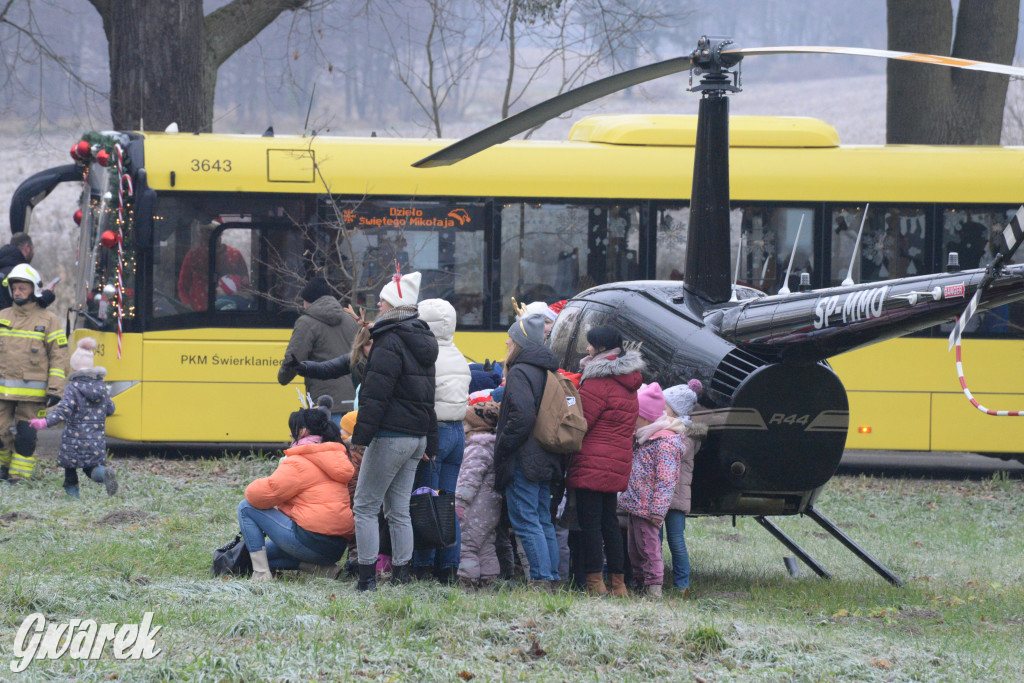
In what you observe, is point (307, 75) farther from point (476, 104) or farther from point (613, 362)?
point (613, 362)

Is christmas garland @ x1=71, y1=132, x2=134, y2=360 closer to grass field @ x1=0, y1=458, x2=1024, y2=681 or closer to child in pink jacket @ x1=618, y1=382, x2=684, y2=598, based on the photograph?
grass field @ x1=0, y1=458, x2=1024, y2=681

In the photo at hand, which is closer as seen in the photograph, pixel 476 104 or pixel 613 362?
pixel 613 362

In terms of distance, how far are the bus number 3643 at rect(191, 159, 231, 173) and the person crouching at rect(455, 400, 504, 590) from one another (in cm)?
628

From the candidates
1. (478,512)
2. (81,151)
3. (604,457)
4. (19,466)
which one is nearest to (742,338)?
(604,457)

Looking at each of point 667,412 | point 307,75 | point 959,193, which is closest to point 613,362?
point 667,412

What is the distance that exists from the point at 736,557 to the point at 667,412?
7.66 ft

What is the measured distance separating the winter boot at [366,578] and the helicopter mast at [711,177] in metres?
2.73

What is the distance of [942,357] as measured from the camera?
12906 mm

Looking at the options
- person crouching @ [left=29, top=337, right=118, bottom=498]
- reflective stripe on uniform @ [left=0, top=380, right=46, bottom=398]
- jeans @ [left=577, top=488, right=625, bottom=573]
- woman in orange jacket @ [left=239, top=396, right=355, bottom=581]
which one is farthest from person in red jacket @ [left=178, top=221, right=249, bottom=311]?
jeans @ [left=577, top=488, right=625, bottom=573]

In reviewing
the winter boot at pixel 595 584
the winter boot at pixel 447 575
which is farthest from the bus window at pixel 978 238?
the winter boot at pixel 447 575

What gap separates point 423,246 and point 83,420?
410 cm

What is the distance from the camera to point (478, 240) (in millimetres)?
12766

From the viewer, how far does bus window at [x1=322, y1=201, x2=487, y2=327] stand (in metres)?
12.6

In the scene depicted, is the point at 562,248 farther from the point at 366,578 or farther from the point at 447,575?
the point at 366,578
